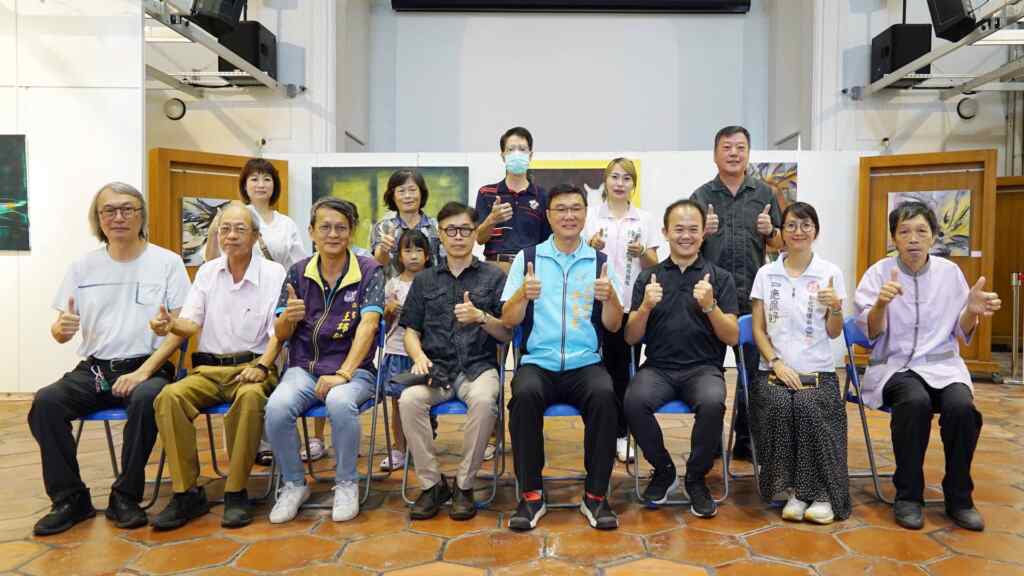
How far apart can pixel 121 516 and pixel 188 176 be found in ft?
14.2

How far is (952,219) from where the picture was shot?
6887 millimetres

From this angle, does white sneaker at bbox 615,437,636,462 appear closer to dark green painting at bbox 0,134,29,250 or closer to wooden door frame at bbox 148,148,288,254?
wooden door frame at bbox 148,148,288,254

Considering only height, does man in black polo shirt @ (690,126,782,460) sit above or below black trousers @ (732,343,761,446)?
above

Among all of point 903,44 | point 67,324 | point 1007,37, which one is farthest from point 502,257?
point 903,44

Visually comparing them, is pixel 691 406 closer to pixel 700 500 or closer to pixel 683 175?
pixel 700 500

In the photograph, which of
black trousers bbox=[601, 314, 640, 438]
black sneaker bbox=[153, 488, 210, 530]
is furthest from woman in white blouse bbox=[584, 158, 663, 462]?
black sneaker bbox=[153, 488, 210, 530]

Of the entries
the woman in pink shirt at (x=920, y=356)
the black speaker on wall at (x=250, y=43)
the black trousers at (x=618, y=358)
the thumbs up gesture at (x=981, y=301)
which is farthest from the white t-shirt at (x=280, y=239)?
the black speaker on wall at (x=250, y=43)

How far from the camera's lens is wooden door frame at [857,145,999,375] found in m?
6.69

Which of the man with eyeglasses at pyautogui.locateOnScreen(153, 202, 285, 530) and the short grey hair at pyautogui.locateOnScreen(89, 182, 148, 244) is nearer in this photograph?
the man with eyeglasses at pyautogui.locateOnScreen(153, 202, 285, 530)

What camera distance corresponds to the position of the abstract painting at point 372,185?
714cm

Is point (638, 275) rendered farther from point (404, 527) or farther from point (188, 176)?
point (188, 176)

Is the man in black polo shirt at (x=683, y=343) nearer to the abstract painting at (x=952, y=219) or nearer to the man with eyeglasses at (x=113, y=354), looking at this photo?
the man with eyeglasses at (x=113, y=354)

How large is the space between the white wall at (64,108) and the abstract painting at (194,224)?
31.2 inches

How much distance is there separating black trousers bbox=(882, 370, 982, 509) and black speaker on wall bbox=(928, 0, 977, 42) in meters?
4.50
